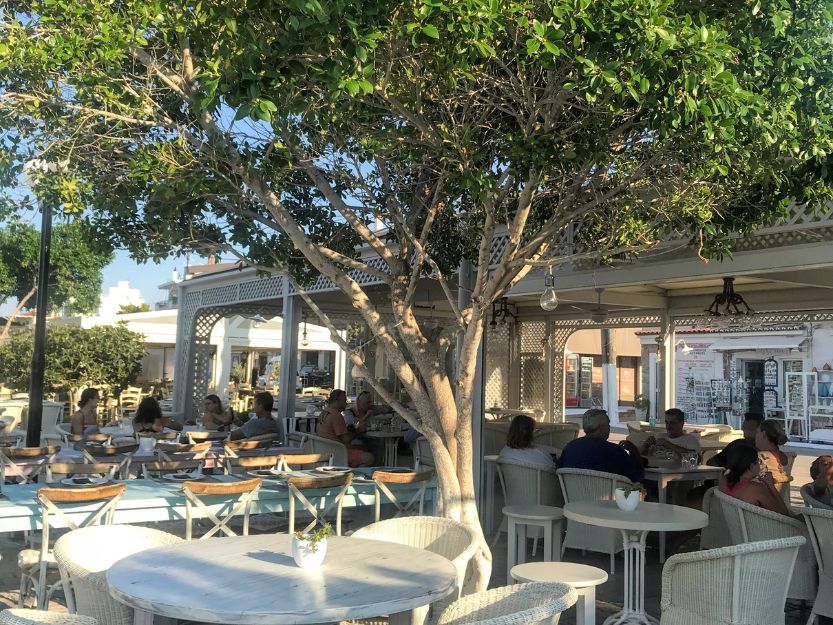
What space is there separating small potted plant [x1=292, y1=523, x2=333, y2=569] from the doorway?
22.5m

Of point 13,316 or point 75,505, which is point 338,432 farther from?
point 13,316

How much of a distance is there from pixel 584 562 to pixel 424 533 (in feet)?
8.86

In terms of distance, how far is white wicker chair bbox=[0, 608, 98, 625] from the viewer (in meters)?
2.43

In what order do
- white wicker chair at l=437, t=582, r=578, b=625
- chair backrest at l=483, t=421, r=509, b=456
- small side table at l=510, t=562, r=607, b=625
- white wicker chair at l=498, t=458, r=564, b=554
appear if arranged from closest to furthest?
1. white wicker chair at l=437, t=582, r=578, b=625
2. small side table at l=510, t=562, r=607, b=625
3. white wicker chair at l=498, t=458, r=564, b=554
4. chair backrest at l=483, t=421, r=509, b=456

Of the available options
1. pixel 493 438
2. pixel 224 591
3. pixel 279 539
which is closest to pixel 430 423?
pixel 279 539

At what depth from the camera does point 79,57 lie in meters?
4.36

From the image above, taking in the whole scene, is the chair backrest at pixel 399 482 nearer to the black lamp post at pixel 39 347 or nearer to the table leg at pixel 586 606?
the table leg at pixel 586 606

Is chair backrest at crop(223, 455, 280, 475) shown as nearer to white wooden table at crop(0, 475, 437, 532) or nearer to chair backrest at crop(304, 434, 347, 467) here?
white wooden table at crop(0, 475, 437, 532)

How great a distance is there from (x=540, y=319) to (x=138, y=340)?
9.26 meters

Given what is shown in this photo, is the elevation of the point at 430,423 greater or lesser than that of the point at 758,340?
lesser

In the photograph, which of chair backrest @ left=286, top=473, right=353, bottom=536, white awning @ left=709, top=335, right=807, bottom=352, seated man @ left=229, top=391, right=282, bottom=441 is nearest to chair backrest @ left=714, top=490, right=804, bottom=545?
chair backrest @ left=286, top=473, right=353, bottom=536

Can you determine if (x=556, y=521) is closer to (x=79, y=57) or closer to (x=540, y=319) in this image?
(x=79, y=57)

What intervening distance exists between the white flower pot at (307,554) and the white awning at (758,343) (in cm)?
2174

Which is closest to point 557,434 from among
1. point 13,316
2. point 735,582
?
point 735,582
